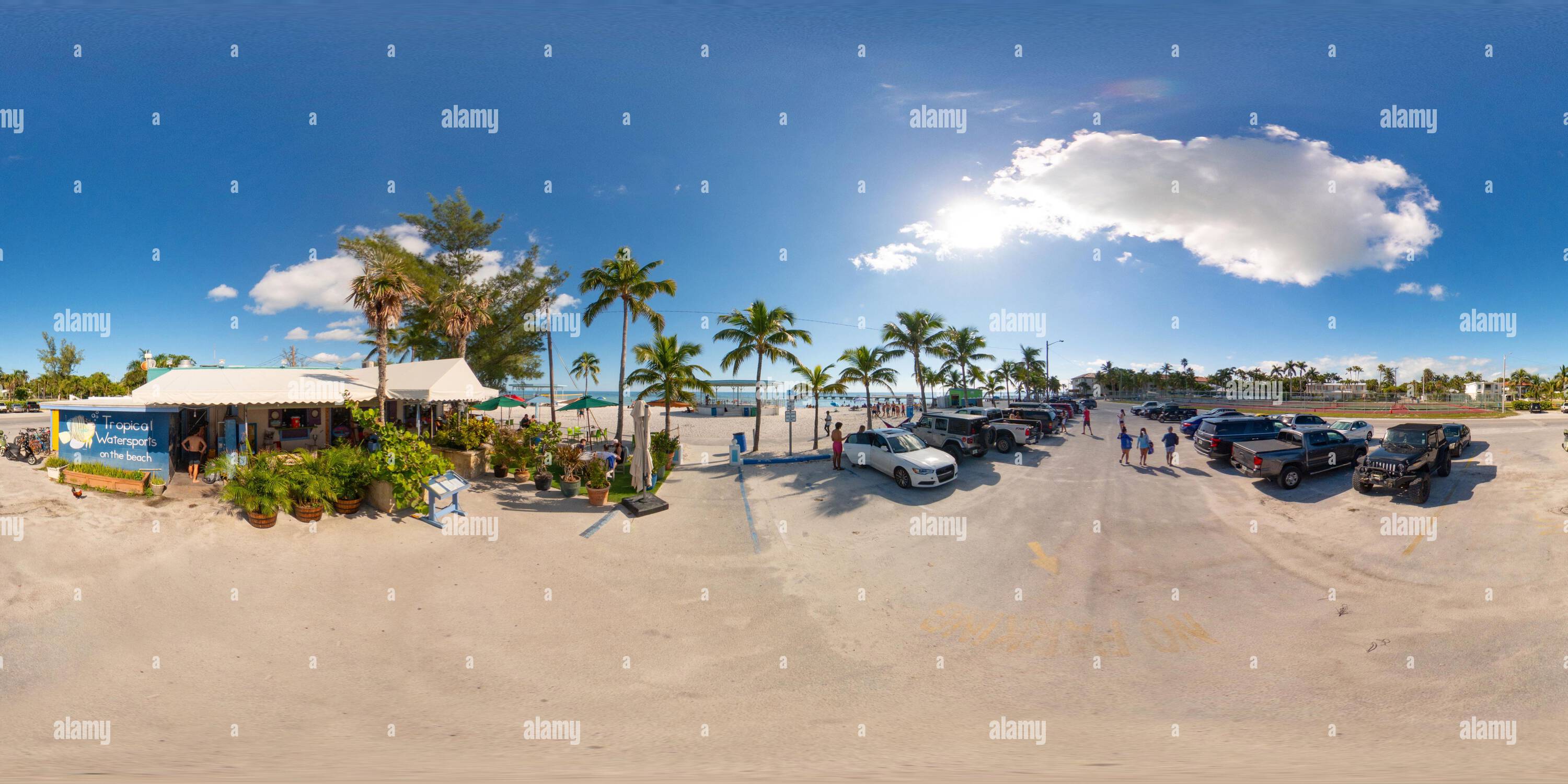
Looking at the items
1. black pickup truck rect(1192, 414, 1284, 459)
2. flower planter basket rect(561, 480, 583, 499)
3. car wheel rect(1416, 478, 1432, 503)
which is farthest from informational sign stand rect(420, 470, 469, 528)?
black pickup truck rect(1192, 414, 1284, 459)

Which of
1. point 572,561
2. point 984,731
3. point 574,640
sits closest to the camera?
point 984,731

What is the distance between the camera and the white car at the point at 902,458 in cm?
1536

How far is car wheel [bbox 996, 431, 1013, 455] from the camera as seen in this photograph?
862 inches

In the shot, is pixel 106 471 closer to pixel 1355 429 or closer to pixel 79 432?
pixel 79 432

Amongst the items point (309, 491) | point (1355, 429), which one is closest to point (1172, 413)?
point (1355, 429)

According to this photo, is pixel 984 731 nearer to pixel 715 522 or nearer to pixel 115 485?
pixel 715 522

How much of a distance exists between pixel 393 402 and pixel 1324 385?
125 meters

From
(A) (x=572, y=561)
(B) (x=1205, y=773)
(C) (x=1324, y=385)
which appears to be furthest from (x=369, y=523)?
(C) (x=1324, y=385)

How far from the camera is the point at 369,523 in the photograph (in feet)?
35.0

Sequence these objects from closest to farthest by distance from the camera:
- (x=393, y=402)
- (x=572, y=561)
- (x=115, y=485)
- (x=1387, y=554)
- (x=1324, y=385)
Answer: (x=572, y=561), (x=1387, y=554), (x=115, y=485), (x=393, y=402), (x=1324, y=385)

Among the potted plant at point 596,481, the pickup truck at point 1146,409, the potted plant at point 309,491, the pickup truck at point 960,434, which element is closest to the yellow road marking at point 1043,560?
the pickup truck at point 960,434

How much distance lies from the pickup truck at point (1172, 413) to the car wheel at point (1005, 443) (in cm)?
2144

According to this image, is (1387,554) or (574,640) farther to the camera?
(1387,554)

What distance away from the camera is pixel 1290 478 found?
14680 millimetres
